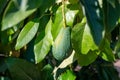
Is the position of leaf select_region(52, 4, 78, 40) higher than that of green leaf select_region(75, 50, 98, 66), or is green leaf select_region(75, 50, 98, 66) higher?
leaf select_region(52, 4, 78, 40)

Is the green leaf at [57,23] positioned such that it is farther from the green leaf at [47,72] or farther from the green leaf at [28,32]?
the green leaf at [47,72]

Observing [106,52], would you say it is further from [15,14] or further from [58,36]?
[15,14]

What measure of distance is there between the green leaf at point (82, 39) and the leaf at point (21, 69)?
Answer: 0.36m

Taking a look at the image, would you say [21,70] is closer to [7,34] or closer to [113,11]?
[7,34]

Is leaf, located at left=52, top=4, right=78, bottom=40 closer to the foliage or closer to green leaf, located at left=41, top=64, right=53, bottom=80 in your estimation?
the foliage

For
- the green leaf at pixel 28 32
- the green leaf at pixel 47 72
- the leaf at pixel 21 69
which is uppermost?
the green leaf at pixel 28 32

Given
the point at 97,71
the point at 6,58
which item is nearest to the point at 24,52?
the point at 6,58

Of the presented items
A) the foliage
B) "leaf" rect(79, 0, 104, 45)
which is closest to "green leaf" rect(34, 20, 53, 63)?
the foliage

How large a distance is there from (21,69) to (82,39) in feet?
1.29

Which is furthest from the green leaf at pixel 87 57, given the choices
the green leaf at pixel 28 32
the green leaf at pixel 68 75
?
the green leaf at pixel 68 75

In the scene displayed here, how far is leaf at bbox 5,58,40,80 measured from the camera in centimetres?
102

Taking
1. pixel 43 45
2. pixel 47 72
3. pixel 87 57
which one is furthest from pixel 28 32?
pixel 47 72

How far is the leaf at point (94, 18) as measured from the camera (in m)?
0.56

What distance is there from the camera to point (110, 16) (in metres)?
0.61
